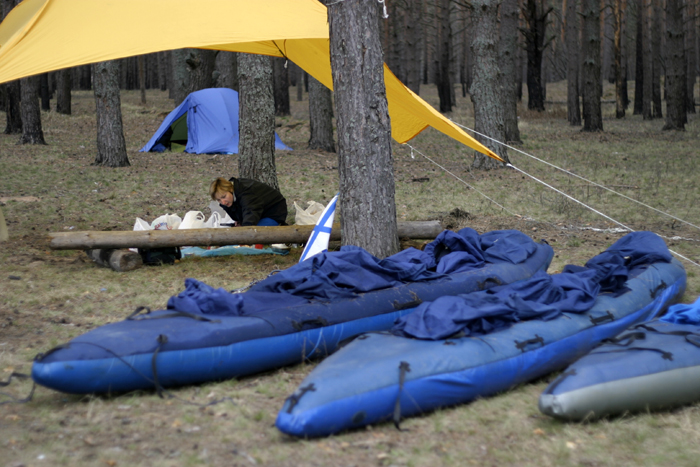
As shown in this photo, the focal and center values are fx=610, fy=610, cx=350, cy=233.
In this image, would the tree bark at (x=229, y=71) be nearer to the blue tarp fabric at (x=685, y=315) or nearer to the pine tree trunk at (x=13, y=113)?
the pine tree trunk at (x=13, y=113)

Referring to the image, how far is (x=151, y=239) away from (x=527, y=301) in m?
3.65

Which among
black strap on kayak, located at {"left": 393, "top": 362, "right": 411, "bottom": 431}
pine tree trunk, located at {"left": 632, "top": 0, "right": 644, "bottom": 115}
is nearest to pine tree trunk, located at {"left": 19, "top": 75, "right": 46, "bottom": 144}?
black strap on kayak, located at {"left": 393, "top": 362, "right": 411, "bottom": 431}

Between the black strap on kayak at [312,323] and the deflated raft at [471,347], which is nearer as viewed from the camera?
the deflated raft at [471,347]

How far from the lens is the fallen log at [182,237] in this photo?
19.0 feet

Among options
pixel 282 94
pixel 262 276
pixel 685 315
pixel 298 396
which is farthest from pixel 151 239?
pixel 282 94

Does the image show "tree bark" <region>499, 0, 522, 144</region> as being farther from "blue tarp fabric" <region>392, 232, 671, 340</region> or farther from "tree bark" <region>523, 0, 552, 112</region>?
"blue tarp fabric" <region>392, 232, 671, 340</region>

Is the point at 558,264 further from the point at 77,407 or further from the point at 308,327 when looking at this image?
the point at 77,407

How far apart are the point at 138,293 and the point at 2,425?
7.52 feet

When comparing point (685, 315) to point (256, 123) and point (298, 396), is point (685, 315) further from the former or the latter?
point (256, 123)

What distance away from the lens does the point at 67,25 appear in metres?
5.27

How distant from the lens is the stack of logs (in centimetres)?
578

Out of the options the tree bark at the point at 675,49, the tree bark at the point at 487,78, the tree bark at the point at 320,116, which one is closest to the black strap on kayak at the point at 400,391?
the tree bark at the point at 487,78

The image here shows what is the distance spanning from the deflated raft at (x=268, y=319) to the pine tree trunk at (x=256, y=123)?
11.4 ft

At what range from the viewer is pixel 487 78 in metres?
10.7
